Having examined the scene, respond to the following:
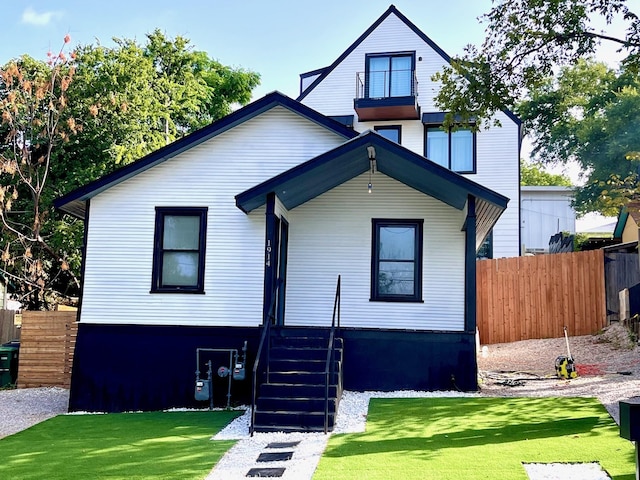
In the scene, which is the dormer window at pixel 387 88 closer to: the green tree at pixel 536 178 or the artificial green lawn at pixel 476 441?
the artificial green lawn at pixel 476 441

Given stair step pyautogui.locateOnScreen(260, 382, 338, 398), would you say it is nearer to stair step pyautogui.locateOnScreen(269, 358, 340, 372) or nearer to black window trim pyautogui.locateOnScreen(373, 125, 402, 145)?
stair step pyautogui.locateOnScreen(269, 358, 340, 372)

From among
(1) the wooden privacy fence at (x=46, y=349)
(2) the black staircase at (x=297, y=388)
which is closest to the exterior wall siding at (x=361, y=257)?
(2) the black staircase at (x=297, y=388)

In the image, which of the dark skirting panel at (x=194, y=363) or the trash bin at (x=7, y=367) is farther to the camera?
the trash bin at (x=7, y=367)

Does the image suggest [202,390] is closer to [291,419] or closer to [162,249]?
[291,419]

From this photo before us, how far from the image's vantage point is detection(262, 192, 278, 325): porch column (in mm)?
12016

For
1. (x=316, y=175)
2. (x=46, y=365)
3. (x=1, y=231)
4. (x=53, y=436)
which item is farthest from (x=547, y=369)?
(x=1, y=231)

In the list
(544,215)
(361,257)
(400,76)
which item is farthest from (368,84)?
(544,215)

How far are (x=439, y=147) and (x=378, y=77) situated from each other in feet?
10.1

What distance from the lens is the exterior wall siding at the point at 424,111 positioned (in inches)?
840

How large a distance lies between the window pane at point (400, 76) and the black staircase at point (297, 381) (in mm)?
11041

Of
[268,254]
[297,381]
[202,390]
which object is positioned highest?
[268,254]

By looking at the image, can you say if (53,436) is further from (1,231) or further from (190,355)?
(1,231)

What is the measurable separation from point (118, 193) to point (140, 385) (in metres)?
3.81

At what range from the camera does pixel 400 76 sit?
21.7 m
